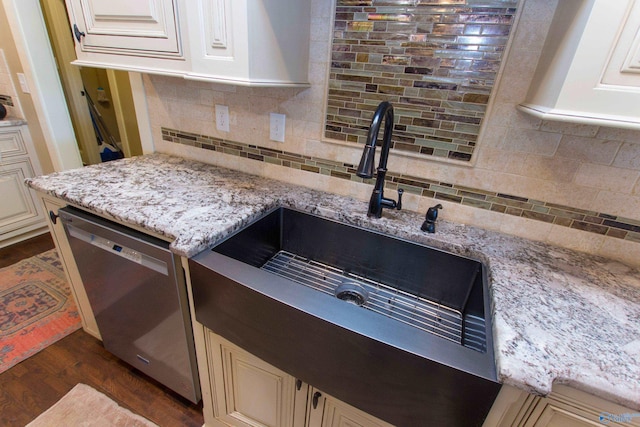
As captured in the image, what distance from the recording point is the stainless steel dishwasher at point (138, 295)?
979 mm

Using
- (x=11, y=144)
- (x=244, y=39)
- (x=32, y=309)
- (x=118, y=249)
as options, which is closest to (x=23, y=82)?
(x=11, y=144)

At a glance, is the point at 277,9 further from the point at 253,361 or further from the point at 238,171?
the point at 253,361

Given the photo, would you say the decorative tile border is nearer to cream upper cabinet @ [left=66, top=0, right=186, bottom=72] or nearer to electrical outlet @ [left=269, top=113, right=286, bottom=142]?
electrical outlet @ [left=269, top=113, right=286, bottom=142]

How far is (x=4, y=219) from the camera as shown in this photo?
2.14m

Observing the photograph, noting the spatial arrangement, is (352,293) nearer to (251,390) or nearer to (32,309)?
(251,390)

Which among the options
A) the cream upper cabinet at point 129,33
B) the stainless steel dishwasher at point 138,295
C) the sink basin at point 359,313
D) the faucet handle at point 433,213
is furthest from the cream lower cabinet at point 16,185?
the faucet handle at point 433,213

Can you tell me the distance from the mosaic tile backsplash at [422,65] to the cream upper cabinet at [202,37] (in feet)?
0.61

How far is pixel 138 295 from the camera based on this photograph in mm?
1096

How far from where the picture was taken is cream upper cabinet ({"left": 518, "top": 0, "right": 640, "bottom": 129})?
0.58 metres

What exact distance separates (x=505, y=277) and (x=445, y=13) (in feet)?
2.72

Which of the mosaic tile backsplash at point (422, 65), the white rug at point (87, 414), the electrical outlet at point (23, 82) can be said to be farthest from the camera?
the electrical outlet at point (23, 82)

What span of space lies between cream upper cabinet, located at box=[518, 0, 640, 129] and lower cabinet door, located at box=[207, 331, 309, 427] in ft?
3.27

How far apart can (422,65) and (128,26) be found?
3.61ft

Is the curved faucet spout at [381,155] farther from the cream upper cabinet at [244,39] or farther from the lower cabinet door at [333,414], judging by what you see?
the lower cabinet door at [333,414]
